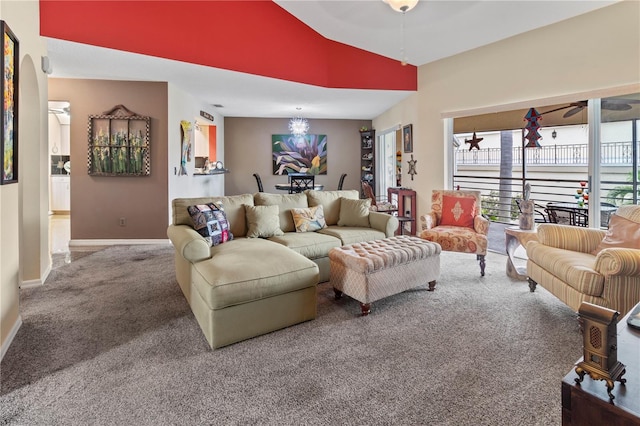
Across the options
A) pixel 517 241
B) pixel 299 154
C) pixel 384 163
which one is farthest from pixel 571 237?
pixel 299 154

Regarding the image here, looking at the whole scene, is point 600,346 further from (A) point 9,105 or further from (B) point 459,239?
(A) point 9,105

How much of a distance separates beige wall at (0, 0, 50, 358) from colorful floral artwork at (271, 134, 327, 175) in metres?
5.62

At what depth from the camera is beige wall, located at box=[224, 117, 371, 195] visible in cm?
891

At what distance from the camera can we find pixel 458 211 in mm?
4512

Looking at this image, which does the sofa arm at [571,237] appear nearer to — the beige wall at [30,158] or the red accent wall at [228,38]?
the red accent wall at [228,38]

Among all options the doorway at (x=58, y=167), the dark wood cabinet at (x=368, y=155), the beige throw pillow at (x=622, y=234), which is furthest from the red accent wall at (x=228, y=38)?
the doorway at (x=58, y=167)

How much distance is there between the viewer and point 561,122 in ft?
19.1

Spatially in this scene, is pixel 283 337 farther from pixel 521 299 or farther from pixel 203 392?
pixel 521 299

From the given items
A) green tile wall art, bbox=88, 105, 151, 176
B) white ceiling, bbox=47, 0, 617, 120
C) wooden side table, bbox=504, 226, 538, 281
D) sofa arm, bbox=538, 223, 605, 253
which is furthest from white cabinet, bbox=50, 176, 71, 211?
sofa arm, bbox=538, 223, 605, 253

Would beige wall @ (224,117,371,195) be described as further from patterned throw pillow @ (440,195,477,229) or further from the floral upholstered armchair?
patterned throw pillow @ (440,195,477,229)

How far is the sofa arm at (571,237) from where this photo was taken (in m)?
3.06

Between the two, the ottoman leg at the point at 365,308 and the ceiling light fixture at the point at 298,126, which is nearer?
the ottoman leg at the point at 365,308

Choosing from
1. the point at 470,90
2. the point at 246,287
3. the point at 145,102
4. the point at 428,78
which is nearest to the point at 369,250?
the point at 246,287

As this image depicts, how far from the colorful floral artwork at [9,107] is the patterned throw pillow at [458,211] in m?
4.36
